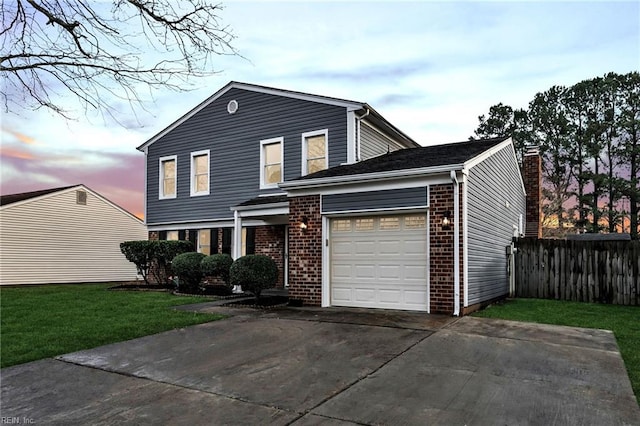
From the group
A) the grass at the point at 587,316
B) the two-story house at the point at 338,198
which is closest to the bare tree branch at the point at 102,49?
the two-story house at the point at 338,198

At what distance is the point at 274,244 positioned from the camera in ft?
48.5

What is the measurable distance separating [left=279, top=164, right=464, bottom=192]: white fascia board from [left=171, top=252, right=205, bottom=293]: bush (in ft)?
15.1

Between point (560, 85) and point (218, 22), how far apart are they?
2837cm

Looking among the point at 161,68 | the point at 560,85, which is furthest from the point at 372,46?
the point at 560,85

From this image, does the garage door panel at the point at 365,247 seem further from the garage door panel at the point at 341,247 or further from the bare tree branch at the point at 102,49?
the bare tree branch at the point at 102,49

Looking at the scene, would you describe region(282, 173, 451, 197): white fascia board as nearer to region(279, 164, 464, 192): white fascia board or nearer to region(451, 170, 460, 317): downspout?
region(279, 164, 464, 192): white fascia board

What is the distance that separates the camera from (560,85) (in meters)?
28.0

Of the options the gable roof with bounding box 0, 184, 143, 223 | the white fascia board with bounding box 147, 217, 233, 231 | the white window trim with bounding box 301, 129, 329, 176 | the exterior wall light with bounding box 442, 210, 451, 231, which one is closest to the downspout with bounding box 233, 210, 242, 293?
the white fascia board with bounding box 147, 217, 233, 231

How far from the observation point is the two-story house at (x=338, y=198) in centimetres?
862

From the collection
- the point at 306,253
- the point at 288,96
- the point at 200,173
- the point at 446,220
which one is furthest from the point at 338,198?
the point at 200,173

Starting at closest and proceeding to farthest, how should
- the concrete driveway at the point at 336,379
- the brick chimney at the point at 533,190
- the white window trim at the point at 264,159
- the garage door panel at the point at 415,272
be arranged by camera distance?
the concrete driveway at the point at 336,379 → the garage door panel at the point at 415,272 → the white window trim at the point at 264,159 → the brick chimney at the point at 533,190

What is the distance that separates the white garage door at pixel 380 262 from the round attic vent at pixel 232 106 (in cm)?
796

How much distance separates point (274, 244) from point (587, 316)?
9228 mm

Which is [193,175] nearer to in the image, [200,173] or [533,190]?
[200,173]
